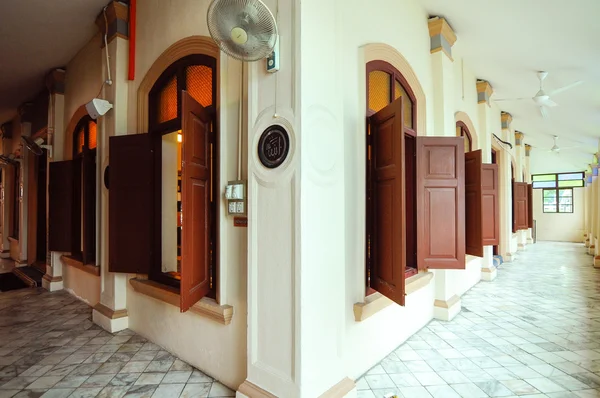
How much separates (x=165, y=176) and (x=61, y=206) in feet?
9.99

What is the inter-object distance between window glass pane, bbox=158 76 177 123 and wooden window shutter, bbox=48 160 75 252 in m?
2.74

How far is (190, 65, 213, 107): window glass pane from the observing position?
2.95 meters

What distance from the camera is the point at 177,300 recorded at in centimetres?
294

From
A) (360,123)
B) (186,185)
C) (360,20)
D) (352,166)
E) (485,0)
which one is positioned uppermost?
(485,0)

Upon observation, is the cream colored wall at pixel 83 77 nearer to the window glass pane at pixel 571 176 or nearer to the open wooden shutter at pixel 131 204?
the open wooden shutter at pixel 131 204

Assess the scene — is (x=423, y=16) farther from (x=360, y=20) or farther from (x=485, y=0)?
(x=360, y=20)

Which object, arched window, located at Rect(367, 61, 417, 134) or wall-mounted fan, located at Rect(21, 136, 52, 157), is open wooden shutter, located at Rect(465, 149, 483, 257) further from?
wall-mounted fan, located at Rect(21, 136, 52, 157)

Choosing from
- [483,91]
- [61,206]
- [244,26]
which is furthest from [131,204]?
[483,91]

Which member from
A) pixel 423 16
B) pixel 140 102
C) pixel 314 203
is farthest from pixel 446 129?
pixel 140 102

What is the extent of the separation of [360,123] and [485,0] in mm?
2593

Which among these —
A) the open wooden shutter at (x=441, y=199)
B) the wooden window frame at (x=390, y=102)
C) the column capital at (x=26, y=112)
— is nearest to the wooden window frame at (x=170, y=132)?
the wooden window frame at (x=390, y=102)

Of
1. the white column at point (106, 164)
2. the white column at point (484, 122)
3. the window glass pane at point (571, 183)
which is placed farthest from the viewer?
the window glass pane at point (571, 183)

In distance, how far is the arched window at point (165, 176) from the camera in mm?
2727

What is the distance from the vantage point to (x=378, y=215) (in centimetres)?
285
